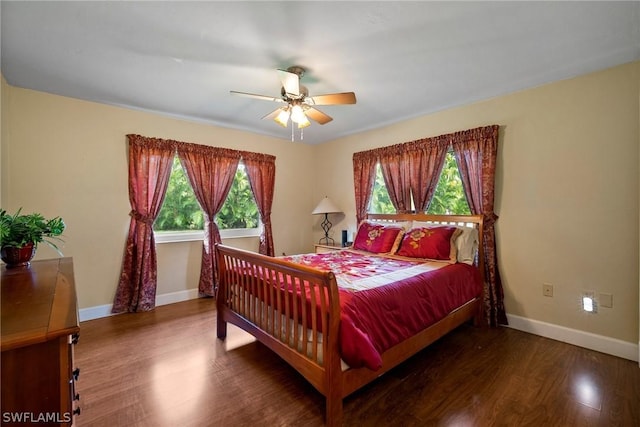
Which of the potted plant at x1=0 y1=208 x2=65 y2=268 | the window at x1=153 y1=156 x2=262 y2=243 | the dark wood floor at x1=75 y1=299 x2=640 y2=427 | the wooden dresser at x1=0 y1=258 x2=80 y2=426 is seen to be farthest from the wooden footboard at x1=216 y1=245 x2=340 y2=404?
the window at x1=153 y1=156 x2=262 y2=243

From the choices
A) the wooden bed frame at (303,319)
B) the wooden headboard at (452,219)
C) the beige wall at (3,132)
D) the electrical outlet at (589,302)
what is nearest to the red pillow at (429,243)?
the wooden headboard at (452,219)

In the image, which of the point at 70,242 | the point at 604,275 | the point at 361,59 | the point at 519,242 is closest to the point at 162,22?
the point at 361,59

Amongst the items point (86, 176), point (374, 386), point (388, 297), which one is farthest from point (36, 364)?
point (86, 176)

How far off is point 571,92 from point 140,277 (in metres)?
4.77

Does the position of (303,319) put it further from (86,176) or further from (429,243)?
(86,176)

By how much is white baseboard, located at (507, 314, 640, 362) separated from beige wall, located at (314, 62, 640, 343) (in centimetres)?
5

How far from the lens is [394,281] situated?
2029 mm

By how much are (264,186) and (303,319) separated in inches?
116

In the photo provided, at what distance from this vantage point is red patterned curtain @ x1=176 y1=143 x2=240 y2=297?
12.0 feet

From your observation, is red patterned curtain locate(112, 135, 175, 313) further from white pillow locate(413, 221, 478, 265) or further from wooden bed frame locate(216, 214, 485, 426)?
white pillow locate(413, 221, 478, 265)

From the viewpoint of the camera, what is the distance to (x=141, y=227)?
3275mm

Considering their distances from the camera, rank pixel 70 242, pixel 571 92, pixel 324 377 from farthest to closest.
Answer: pixel 70 242 < pixel 571 92 < pixel 324 377

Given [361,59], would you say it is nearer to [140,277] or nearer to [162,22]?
[162,22]

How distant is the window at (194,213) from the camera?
3.63m
